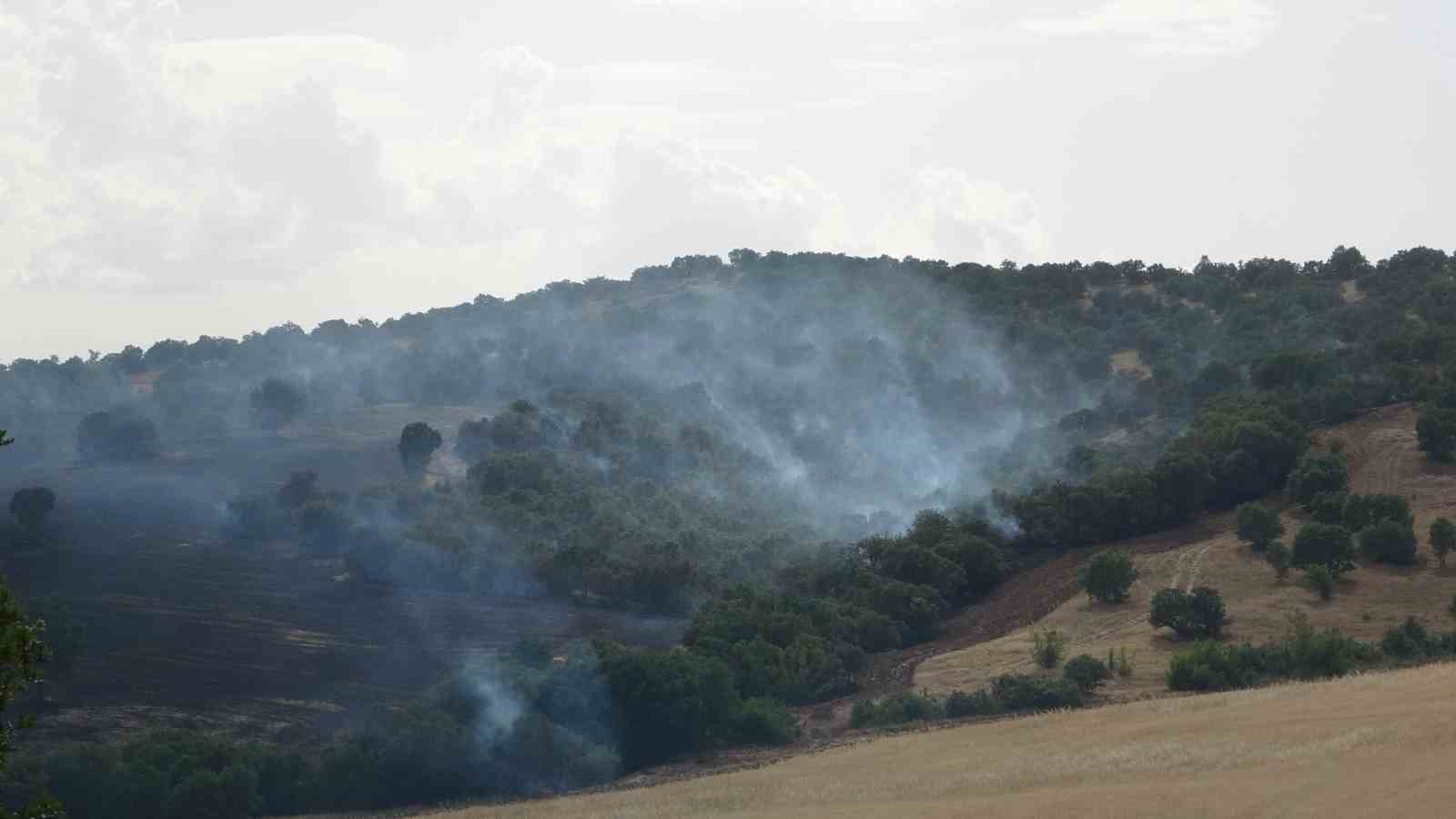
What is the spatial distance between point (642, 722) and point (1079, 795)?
18.1m

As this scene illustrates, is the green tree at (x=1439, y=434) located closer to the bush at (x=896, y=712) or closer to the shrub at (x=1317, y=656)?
the shrub at (x=1317, y=656)

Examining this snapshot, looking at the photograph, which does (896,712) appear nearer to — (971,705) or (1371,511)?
(971,705)

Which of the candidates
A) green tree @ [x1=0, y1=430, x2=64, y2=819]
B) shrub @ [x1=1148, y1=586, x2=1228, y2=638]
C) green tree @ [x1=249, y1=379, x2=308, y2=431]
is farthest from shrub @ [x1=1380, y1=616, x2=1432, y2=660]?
green tree @ [x1=249, y1=379, x2=308, y2=431]

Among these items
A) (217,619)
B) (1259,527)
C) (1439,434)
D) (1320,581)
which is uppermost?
(1439,434)

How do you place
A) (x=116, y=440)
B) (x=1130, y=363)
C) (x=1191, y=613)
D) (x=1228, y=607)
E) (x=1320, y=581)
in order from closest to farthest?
(x=1191, y=613) < (x=1320, y=581) < (x=1228, y=607) < (x=116, y=440) < (x=1130, y=363)

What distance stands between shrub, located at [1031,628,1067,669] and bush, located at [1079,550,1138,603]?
4.73 metres

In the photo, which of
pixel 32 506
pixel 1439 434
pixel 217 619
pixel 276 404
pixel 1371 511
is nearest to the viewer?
pixel 1371 511

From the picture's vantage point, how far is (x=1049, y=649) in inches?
2128

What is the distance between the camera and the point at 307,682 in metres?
58.2

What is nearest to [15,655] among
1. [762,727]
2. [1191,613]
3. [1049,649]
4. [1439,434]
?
[762,727]

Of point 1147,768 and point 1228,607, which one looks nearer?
point 1147,768

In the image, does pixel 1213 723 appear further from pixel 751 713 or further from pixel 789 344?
pixel 789 344

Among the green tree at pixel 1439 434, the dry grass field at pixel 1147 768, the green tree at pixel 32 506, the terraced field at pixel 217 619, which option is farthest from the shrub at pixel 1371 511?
the green tree at pixel 32 506

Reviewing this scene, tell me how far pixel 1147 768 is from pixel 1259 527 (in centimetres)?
3059
